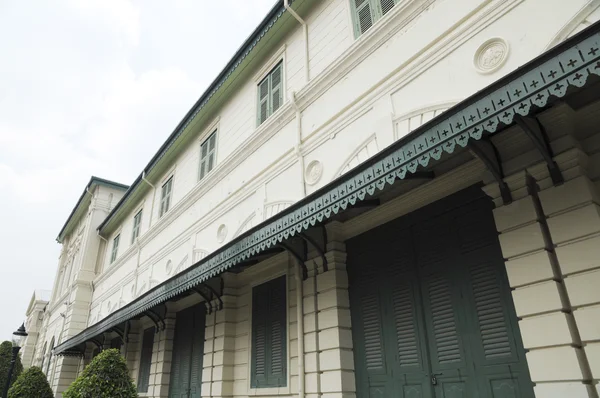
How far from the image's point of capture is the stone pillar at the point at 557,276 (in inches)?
152

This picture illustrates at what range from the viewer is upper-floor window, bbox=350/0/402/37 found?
7153 millimetres

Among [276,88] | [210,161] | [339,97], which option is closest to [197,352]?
[210,161]

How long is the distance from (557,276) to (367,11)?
5.61 metres

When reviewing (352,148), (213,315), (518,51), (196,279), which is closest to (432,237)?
(352,148)

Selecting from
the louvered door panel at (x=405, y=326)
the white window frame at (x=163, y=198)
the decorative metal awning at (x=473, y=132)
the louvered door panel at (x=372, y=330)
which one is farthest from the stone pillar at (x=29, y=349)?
the louvered door panel at (x=405, y=326)

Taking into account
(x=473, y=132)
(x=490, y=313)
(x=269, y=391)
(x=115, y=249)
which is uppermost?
(x=115, y=249)

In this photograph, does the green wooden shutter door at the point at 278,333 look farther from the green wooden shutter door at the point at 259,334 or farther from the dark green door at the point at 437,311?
the dark green door at the point at 437,311

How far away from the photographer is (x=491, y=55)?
5.20m

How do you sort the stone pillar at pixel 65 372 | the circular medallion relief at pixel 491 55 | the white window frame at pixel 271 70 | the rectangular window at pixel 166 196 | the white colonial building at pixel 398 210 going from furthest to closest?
1. the stone pillar at pixel 65 372
2. the rectangular window at pixel 166 196
3. the white window frame at pixel 271 70
4. the circular medallion relief at pixel 491 55
5. the white colonial building at pixel 398 210

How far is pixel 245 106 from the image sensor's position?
35.2 feet

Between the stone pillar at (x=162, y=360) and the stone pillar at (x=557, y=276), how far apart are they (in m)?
10.5

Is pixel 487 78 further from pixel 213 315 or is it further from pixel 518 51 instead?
pixel 213 315

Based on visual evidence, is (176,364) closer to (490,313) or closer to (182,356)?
(182,356)

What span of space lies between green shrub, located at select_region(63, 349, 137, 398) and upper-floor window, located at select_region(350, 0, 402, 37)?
786 centimetres
